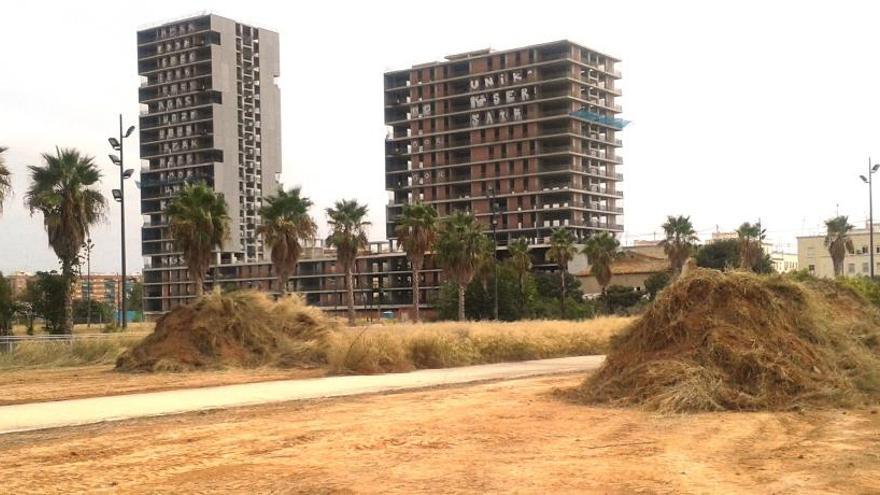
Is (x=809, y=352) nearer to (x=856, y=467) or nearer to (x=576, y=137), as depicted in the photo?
(x=856, y=467)

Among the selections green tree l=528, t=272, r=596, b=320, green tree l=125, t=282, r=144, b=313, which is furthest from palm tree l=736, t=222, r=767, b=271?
green tree l=125, t=282, r=144, b=313

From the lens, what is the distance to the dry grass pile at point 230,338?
26562mm

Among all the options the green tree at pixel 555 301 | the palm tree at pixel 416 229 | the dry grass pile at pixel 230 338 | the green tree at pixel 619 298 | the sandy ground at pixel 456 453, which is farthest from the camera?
the green tree at pixel 619 298

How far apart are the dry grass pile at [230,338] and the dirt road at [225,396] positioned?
5.12m

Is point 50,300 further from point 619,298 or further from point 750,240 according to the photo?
point 750,240

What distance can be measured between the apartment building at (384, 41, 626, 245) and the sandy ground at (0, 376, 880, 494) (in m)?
102

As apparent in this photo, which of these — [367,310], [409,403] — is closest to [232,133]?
[367,310]

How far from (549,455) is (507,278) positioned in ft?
228

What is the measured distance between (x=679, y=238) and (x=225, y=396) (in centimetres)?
6965

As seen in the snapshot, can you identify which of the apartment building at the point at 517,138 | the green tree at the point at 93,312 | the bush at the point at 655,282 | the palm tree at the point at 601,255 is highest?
the apartment building at the point at 517,138

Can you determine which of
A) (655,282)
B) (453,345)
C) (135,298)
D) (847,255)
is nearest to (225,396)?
(453,345)

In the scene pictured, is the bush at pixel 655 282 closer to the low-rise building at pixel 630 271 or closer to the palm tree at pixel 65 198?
the low-rise building at pixel 630 271

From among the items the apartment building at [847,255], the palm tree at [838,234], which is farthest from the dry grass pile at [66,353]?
the apartment building at [847,255]

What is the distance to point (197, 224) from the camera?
47125 mm
